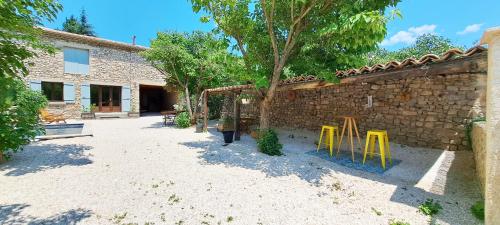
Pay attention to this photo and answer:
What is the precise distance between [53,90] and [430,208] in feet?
59.7

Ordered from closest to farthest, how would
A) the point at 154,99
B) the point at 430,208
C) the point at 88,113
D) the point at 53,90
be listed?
the point at 430,208, the point at 53,90, the point at 88,113, the point at 154,99

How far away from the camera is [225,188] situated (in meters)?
3.97

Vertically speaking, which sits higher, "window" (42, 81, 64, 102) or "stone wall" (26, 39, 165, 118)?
"stone wall" (26, 39, 165, 118)

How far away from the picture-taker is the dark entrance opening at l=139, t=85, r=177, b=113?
21.7 metres

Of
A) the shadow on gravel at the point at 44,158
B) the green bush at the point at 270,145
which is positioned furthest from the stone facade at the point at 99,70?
the green bush at the point at 270,145

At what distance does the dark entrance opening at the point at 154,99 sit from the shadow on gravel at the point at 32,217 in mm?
18882

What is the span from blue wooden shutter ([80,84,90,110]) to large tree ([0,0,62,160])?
34.6ft

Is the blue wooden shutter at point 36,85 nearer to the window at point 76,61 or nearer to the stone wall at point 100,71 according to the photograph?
the stone wall at point 100,71

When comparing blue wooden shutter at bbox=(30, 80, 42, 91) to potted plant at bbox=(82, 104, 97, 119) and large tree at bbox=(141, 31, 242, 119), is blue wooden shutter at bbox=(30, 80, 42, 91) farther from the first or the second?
large tree at bbox=(141, 31, 242, 119)

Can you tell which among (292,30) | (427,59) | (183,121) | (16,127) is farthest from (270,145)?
(183,121)

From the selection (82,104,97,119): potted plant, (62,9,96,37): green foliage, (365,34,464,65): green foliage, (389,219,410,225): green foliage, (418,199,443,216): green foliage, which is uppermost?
(62,9,96,37): green foliage

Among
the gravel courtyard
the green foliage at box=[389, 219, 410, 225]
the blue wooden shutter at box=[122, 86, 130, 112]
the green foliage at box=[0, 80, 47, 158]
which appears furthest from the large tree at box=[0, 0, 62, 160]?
the blue wooden shutter at box=[122, 86, 130, 112]

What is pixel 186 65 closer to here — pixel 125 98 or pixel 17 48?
pixel 17 48

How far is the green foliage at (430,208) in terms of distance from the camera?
3.14 m
